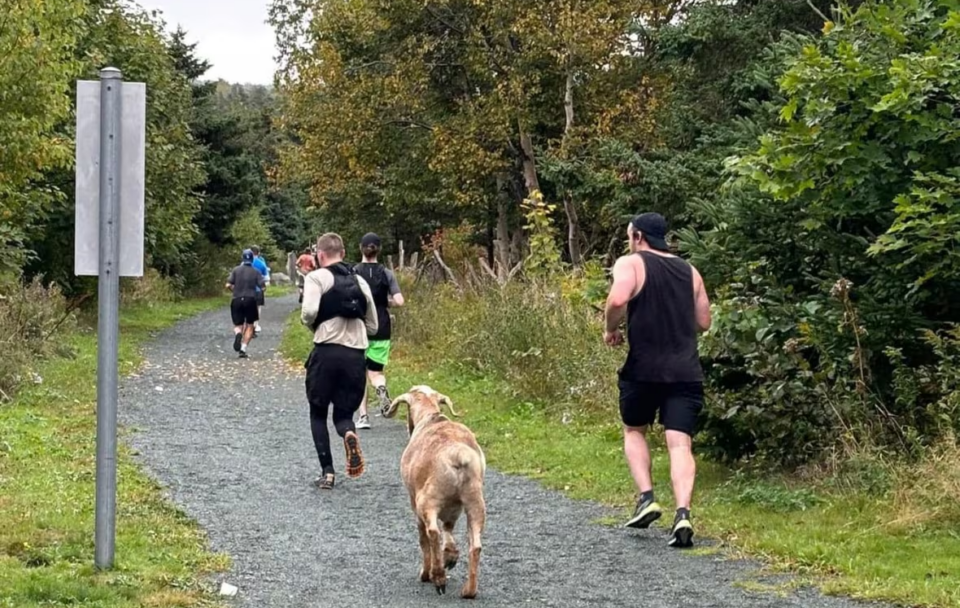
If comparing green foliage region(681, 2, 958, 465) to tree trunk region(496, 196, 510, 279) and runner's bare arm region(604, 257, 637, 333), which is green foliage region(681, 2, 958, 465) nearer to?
runner's bare arm region(604, 257, 637, 333)

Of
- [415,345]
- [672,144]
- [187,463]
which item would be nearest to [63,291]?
[415,345]

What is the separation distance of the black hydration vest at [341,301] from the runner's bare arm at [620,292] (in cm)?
276

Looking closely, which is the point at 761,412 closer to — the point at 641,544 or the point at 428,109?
the point at 641,544

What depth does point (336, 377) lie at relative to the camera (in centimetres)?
953

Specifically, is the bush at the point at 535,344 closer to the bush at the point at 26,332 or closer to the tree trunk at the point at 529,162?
the bush at the point at 26,332

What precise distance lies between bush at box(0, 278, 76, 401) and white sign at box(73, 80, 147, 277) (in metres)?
8.97

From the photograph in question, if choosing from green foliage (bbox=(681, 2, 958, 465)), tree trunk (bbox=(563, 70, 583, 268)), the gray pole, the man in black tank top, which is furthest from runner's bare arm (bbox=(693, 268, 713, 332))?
tree trunk (bbox=(563, 70, 583, 268))

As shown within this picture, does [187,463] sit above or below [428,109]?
below

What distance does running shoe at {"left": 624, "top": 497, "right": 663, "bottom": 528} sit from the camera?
7398 mm

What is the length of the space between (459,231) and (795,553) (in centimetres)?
3171

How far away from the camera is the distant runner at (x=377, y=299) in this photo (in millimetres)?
12773

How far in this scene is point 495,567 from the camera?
6.88 meters

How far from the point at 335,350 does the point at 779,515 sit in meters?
3.72

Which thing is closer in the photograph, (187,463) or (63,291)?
(187,463)
